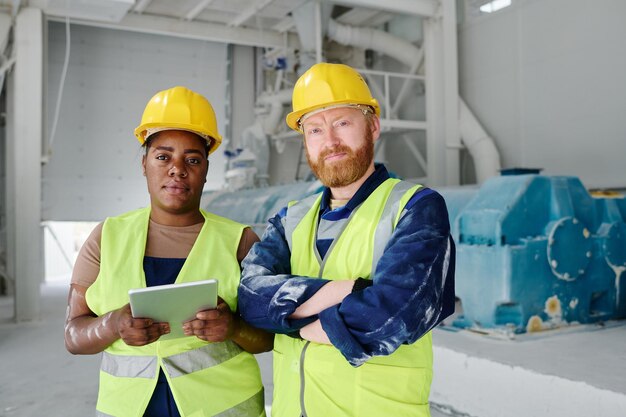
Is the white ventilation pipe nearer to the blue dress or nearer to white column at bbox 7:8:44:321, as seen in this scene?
white column at bbox 7:8:44:321

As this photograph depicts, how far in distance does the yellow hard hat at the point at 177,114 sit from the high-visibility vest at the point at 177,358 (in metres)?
0.31

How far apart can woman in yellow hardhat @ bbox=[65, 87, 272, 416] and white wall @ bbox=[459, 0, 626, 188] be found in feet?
21.0

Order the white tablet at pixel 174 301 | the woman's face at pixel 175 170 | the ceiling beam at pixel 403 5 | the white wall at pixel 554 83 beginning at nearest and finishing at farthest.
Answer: the white tablet at pixel 174 301
the woman's face at pixel 175 170
the white wall at pixel 554 83
the ceiling beam at pixel 403 5

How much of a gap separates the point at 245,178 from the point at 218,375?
24.8 feet

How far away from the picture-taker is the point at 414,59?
9.58 metres

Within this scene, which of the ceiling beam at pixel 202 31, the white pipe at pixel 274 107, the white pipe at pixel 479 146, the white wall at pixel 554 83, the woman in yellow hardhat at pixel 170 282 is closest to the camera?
the woman in yellow hardhat at pixel 170 282

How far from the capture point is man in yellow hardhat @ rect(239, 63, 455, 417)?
1.39 metres

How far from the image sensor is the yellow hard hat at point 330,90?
1637 millimetres

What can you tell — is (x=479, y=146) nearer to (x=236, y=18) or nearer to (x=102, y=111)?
(x=236, y=18)

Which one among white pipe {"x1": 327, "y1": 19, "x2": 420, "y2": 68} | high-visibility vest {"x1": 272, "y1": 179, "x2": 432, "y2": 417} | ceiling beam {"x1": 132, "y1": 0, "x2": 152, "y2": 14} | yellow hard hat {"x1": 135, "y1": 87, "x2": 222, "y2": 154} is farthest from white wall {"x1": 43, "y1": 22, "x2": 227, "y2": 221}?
high-visibility vest {"x1": 272, "y1": 179, "x2": 432, "y2": 417}

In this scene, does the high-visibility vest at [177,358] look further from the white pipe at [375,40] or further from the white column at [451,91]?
the white pipe at [375,40]

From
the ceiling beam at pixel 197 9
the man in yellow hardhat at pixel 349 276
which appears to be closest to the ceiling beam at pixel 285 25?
the ceiling beam at pixel 197 9

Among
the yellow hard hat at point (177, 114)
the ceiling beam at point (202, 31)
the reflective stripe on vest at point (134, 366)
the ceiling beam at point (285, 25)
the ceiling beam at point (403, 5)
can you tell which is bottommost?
the reflective stripe on vest at point (134, 366)

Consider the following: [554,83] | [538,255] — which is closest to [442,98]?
[554,83]
